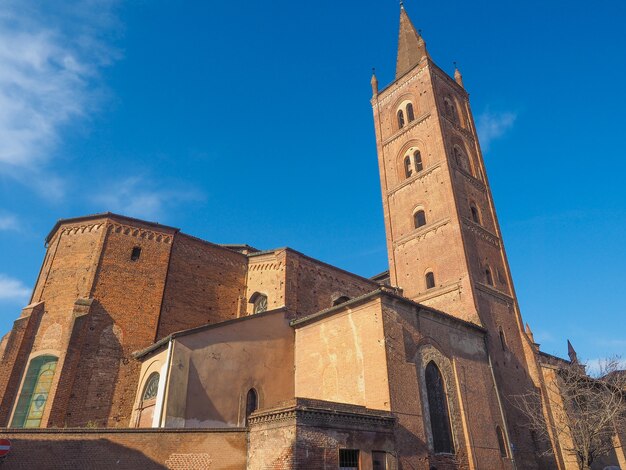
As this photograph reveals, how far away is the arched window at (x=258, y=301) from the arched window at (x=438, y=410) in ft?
27.1

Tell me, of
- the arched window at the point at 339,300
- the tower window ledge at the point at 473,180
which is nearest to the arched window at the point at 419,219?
the tower window ledge at the point at 473,180

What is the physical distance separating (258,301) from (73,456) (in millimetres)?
11138

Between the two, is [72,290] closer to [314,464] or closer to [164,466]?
[164,466]

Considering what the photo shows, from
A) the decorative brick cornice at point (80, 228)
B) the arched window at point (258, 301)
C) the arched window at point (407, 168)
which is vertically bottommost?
the arched window at point (258, 301)

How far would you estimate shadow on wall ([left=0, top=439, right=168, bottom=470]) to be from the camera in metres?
10.4

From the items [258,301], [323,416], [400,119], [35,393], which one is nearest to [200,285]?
[258,301]

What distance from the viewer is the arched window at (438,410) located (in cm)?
Result: 1442

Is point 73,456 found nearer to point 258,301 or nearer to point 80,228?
point 80,228

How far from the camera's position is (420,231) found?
78.2 feet

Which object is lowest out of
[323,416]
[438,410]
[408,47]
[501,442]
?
[501,442]

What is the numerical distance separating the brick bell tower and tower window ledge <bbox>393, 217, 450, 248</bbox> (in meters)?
0.05

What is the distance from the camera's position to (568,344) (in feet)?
135

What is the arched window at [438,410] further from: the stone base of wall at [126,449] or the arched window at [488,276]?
the arched window at [488,276]

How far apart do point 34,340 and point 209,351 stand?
6.99 m
